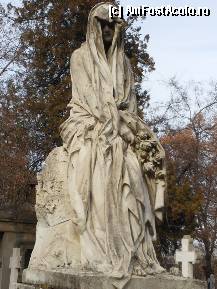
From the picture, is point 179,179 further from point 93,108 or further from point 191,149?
point 93,108

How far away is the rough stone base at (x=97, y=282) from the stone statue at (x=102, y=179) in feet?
0.32

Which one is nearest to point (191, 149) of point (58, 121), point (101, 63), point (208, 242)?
point (208, 242)

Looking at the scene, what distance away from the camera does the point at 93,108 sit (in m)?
6.93

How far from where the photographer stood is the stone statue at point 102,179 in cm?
→ 618

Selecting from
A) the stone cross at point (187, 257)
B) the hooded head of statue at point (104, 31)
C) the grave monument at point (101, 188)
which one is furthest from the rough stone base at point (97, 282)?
the stone cross at point (187, 257)

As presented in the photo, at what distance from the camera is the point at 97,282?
5.66m

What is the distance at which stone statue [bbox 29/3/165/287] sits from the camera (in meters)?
6.18

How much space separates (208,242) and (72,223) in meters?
19.9

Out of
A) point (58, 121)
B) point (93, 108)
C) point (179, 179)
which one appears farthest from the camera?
point (179, 179)

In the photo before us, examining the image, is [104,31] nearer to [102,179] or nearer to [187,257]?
[102,179]

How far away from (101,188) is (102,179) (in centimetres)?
10

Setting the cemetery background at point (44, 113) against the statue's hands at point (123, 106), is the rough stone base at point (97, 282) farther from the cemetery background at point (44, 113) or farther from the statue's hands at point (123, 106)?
the cemetery background at point (44, 113)

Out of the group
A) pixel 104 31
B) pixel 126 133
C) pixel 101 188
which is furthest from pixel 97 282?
pixel 104 31

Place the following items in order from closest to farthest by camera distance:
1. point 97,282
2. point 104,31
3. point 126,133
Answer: point 97,282
point 126,133
point 104,31
